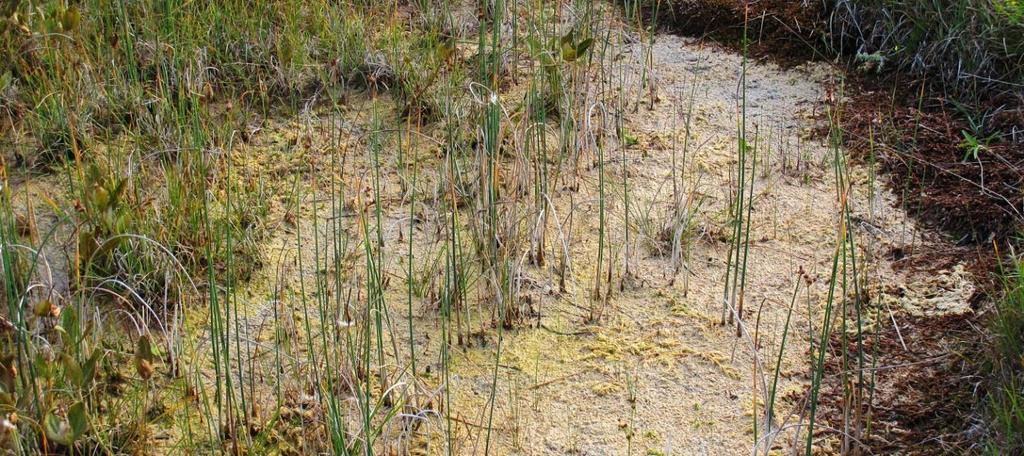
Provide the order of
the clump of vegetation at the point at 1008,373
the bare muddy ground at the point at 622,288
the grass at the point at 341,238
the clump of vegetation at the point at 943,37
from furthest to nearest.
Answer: the clump of vegetation at the point at 943,37
the bare muddy ground at the point at 622,288
the grass at the point at 341,238
the clump of vegetation at the point at 1008,373

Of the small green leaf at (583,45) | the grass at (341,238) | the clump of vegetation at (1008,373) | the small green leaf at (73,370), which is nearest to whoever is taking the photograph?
the clump of vegetation at (1008,373)

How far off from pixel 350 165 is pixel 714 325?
4.03 ft

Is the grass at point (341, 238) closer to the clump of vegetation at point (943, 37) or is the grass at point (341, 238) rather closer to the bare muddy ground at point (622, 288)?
the bare muddy ground at point (622, 288)

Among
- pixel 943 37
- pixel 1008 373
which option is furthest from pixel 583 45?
pixel 1008 373

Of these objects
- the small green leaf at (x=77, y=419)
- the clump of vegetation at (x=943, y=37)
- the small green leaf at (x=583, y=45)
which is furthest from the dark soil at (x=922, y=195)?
the small green leaf at (x=77, y=419)

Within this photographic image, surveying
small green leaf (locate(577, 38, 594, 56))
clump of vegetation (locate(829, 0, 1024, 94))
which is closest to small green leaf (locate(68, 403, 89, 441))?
small green leaf (locate(577, 38, 594, 56))

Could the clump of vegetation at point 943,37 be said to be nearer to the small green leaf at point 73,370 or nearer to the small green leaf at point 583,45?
the small green leaf at point 583,45

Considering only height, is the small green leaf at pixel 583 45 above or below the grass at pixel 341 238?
above

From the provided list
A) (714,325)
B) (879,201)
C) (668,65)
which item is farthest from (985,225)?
(668,65)

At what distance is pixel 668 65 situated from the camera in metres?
3.76

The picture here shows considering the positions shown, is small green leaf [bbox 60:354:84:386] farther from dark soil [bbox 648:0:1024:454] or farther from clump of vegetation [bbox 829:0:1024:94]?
clump of vegetation [bbox 829:0:1024:94]

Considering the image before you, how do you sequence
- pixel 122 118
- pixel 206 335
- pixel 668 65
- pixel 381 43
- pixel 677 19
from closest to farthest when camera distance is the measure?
1. pixel 206 335
2. pixel 122 118
3. pixel 381 43
4. pixel 668 65
5. pixel 677 19

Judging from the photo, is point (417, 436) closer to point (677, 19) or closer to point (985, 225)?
point (985, 225)

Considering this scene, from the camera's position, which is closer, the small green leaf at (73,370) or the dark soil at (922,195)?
the small green leaf at (73,370)
